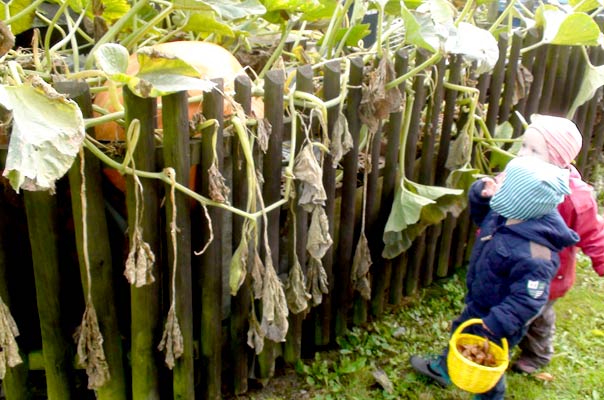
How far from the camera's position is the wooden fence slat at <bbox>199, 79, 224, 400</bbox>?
230 centimetres

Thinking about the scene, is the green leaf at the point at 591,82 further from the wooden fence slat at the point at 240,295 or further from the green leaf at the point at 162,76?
the green leaf at the point at 162,76

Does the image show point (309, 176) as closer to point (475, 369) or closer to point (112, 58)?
point (112, 58)

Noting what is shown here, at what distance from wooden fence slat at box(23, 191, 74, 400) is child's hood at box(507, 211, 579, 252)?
177 centimetres

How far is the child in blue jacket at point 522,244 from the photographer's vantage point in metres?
2.51

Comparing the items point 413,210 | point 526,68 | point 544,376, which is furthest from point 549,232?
point 526,68

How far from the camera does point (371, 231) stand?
3363 mm

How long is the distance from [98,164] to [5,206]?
1.29ft

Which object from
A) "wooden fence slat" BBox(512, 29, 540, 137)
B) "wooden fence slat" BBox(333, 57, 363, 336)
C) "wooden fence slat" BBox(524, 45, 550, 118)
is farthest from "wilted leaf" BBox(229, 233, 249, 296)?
"wooden fence slat" BBox(524, 45, 550, 118)

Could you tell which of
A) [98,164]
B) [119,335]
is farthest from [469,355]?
[98,164]

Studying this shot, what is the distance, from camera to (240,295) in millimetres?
2725

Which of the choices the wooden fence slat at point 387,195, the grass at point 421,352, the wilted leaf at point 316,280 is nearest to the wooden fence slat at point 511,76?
the wooden fence slat at point 387,195

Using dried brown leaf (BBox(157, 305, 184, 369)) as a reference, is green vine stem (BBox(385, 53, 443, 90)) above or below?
above

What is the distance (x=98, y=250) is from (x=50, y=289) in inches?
9.3

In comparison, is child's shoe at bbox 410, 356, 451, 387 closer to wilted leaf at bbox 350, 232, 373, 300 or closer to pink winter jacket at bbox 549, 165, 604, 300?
wilted leaf at bbox 350, 232, 373, 300
